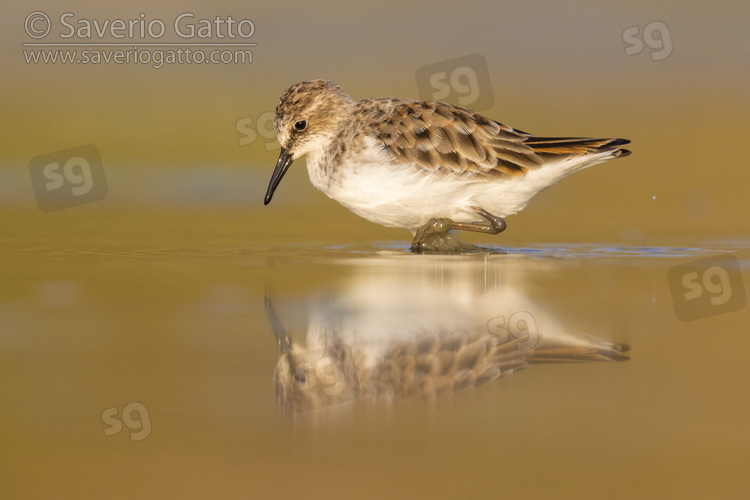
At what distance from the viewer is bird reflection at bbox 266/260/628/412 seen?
5797 mm

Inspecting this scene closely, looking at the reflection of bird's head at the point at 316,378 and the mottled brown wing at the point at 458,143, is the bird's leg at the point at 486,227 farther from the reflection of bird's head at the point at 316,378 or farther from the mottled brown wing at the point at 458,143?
the reflection of bird's head at the point at 316,378

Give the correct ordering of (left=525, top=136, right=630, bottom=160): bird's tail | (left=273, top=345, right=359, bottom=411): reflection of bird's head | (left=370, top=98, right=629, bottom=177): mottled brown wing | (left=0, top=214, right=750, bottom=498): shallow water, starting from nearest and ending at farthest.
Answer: (left=0, top=214, right=750, bottom=498): shallow water < (left=273, top=345, right=359, bottom=411): reflection of bird's head < (left=370, top=98, right=629, bottom=177): mottled brown wing < (left=525, top=136, right=630, bottom=160): bird's tail

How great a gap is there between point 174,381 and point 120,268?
3.89m

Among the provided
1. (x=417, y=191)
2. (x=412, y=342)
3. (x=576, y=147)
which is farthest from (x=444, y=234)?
(x=412, y=342)

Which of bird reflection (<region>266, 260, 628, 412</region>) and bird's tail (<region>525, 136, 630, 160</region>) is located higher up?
bird's tail (<region>525, 136, 630, 160</region>)

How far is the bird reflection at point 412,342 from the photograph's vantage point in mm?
5797

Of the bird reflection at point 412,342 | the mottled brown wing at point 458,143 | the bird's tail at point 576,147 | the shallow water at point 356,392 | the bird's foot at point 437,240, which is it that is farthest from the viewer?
the bird's foot at point 437,240

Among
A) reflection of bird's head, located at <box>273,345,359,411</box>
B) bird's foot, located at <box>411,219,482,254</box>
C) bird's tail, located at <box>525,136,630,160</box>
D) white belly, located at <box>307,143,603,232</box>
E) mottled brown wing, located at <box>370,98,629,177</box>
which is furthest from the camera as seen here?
bird's foot, located at <box>411,219,482,254</box>

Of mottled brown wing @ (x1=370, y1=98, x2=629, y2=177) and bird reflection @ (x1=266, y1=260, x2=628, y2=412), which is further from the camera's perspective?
mottled brown wing @ (x1=370, y1=98, x2=629, y2=177)

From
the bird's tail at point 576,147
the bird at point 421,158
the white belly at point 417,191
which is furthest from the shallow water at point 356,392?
the bird's tail at point 576,147

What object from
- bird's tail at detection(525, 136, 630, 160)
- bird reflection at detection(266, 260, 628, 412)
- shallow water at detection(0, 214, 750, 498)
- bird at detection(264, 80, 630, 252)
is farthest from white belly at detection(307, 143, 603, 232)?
bird reflection at detection(266, 260, 628, 412)

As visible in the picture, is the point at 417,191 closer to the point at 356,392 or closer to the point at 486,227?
the point at 486,227

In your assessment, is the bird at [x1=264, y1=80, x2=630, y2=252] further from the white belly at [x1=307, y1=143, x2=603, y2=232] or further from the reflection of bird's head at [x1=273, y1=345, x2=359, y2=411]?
the reflection of bird's head at [x1=273, y1=345, x2=359, y2=411]

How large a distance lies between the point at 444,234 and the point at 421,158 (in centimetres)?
98
